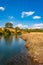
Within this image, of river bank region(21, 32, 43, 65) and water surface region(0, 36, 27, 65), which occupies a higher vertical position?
river bank region(21, 32, 43, 65)

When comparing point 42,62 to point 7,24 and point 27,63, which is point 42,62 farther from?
point 7,24

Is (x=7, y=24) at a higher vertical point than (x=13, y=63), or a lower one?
higher

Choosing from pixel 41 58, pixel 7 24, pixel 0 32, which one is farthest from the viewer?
pixel 7 24

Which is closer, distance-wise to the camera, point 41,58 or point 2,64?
point 2,64

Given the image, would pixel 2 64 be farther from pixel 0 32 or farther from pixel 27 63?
pixel 0 32

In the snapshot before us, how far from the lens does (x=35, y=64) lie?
21.9 metres

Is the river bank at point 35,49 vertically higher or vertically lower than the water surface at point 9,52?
higher

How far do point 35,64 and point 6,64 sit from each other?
478cm

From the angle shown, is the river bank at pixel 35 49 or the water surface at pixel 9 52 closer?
the river bank at pixel 35 49

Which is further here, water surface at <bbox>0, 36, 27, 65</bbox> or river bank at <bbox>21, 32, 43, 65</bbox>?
water surface at <bbox>0, 36, 27, 65</bbox>

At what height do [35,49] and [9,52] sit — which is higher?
[35,49]

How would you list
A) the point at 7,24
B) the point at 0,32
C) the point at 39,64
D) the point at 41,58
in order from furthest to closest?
the point at 7,24 < the point at 0,32 < the point at 41,58 < the point at 39,64

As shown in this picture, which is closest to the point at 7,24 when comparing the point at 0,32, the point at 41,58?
the point at 0,32

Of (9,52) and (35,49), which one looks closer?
(35,49)
